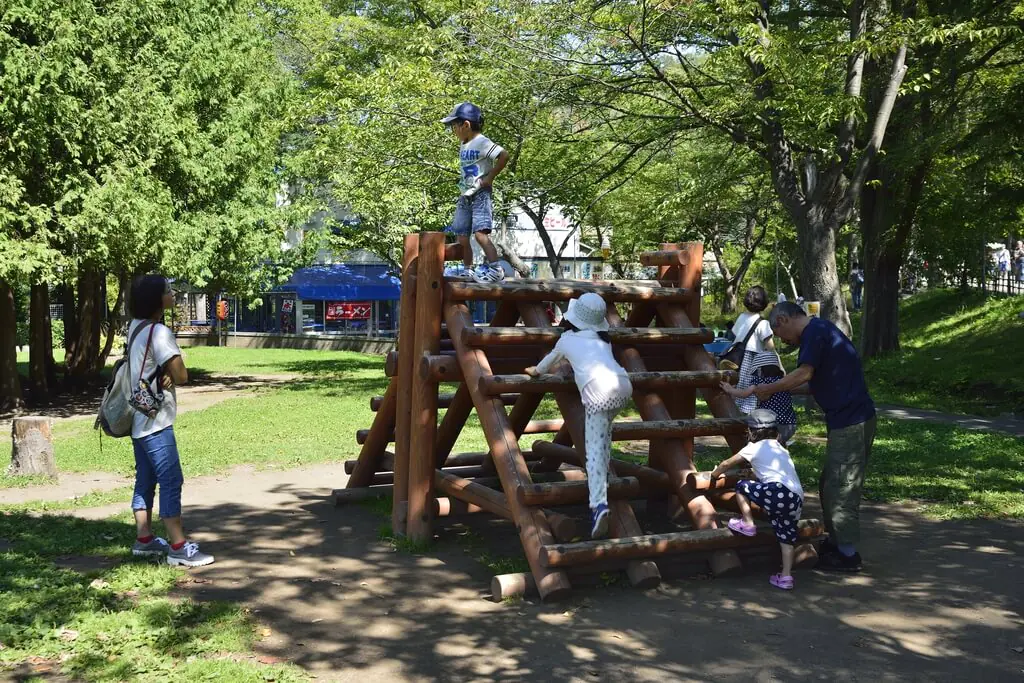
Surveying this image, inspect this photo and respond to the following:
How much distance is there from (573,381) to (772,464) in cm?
139

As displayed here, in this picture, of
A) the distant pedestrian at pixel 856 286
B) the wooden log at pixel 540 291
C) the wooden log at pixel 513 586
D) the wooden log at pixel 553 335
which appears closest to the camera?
the wooden log at pixel 513 586

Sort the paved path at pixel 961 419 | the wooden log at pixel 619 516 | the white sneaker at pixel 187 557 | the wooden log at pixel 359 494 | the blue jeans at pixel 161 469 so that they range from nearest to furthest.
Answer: the wooden log at pixel 619 516
the blue jeans at pixel 161 469
the white sneaker at pixel 187 557
the wooden log at pixel 359 494
the paved path at pixel 961 419

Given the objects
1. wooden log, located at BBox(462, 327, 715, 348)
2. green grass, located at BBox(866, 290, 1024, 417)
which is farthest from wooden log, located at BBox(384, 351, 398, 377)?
green grass, located at BBox(866, 290, 1024, 417)

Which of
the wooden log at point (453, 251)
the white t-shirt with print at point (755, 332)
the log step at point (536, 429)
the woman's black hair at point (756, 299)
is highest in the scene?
the wooden log at point (453, 251)

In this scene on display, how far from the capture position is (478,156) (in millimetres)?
8094

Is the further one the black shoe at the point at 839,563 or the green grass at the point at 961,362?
the green grass at the point at 961,362

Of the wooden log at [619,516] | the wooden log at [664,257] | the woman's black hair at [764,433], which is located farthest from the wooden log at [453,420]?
the woman's black hair at [764,433]

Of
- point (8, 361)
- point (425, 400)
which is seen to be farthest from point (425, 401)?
point (8, 361)

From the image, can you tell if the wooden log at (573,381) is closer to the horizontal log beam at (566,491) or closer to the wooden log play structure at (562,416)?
the wooden log play structure at (562,416)

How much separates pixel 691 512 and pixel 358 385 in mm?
17122

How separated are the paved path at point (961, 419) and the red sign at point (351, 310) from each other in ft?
100

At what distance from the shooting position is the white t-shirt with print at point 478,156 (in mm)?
8094

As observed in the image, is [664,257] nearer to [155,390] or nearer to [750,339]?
[750,339]

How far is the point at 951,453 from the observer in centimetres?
1149
